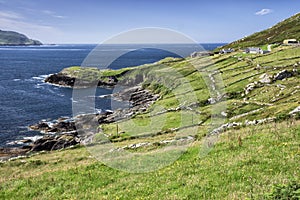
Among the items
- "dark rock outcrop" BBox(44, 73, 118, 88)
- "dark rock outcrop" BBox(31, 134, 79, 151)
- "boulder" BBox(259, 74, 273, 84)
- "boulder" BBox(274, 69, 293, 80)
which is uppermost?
"boulder" BBox(274, 69, 293, 80)

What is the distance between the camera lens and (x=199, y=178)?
1485 centimetres

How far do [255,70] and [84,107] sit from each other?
210 feet

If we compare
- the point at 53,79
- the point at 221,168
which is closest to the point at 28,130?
the point at 221,168

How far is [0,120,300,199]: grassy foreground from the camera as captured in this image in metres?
12.8

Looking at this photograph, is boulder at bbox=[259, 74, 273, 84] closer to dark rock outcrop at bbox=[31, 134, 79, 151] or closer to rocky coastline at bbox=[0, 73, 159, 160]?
rocky coastline at bbox=[0, 73, 159, 160]

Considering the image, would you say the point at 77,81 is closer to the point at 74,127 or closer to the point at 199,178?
the point at 74,127

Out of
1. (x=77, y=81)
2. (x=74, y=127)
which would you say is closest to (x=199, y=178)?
(x=74, y=127)

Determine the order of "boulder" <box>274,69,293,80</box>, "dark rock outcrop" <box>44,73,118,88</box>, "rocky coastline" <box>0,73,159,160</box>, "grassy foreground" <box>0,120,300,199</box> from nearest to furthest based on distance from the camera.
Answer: "grassy foreground" <box>0,120,300,199</box> < "rocky coastline" <box>0,73,159,160</box> < "boulder" <box>274,69,293,80</box> < "dark rock outcrop" <box>44,73,118,88</box>

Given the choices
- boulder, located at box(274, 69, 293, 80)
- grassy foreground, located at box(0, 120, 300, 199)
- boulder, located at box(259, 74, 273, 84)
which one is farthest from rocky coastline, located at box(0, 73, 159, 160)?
grassy foreground, located at box(0, 120, 300, 199)

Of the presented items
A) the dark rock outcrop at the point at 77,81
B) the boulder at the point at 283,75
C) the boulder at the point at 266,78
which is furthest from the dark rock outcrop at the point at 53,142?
the dark rock outcrop at the point at 77,81

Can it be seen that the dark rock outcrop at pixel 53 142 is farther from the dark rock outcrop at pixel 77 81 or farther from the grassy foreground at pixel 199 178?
the dark rock outcrop at pixel 77 81

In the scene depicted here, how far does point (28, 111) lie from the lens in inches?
4013

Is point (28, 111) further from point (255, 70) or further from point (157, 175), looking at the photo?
point (157, 175)

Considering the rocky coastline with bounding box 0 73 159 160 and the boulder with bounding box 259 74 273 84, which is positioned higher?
the boulder with bounding box 259 74 273 84
